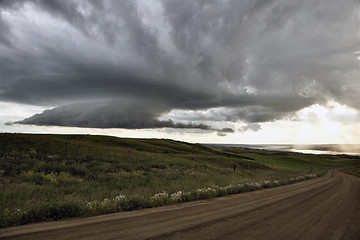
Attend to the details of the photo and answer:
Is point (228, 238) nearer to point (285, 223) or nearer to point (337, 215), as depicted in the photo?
point (285, 223)

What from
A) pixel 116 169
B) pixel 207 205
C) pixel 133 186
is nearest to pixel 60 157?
pixel 116 169

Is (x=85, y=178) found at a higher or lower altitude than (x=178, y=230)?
lower

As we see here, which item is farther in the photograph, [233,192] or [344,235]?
[233,192]

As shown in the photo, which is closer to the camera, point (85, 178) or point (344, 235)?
point (344, 235)

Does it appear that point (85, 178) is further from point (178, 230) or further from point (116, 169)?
point (178, 230)

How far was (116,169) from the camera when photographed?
22297 mm

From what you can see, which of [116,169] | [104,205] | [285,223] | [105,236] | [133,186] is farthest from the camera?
[116,169]

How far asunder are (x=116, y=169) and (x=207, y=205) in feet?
47.5

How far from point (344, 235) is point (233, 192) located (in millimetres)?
7648

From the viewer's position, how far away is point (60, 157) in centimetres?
2345

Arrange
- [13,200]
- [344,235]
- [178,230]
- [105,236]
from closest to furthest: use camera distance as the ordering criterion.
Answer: [105,236] → [178,230] → [344,235] → [13,200]

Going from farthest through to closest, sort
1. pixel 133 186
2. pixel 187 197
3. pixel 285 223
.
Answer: pixel 133 186
pixel 187 197
pixel 285 223

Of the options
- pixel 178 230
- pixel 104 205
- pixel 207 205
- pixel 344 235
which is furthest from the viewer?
pixel 207 205

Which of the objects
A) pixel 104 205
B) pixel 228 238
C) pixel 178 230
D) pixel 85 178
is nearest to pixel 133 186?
pixel 85 178
